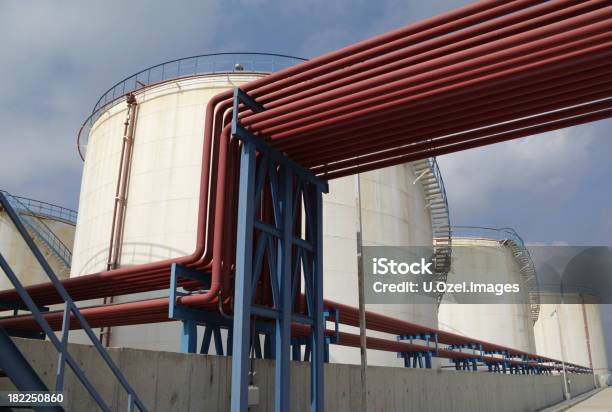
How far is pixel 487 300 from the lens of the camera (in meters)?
45.9

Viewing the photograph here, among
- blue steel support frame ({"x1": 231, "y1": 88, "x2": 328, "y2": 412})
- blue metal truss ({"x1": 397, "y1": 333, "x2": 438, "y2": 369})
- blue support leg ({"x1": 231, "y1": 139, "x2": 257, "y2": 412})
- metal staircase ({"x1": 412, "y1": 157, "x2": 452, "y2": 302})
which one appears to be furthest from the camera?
metal staircase ({"x1": 412, "y1": 157, "x2": 452, "y2": 302})

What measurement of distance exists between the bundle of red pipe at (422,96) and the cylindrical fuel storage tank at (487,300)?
1438 inches

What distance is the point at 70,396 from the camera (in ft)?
18.2

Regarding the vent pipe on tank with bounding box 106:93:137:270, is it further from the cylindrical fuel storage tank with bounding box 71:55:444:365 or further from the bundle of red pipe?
the bundle of red pipe

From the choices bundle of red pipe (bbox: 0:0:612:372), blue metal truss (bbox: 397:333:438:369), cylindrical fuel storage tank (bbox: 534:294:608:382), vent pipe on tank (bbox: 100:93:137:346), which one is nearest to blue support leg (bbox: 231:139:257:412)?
bundle of red pipe (bbox: 0:0:612:372)

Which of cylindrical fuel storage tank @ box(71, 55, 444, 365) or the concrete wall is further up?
cylindrical fuel storage tank @ box(71, 55, 444, 365)

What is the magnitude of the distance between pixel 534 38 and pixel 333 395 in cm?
702

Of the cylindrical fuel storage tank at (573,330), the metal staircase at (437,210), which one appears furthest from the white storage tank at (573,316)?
the metal staircase at (437,210)

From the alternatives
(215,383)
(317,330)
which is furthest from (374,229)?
(215,383)

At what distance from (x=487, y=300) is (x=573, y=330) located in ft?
85.3

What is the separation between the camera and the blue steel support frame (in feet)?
24.8

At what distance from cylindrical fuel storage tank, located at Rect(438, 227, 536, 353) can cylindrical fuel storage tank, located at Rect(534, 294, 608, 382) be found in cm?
1973

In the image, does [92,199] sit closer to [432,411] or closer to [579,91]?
[432,411]

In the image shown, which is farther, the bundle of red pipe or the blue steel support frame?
the blue steel support frame
